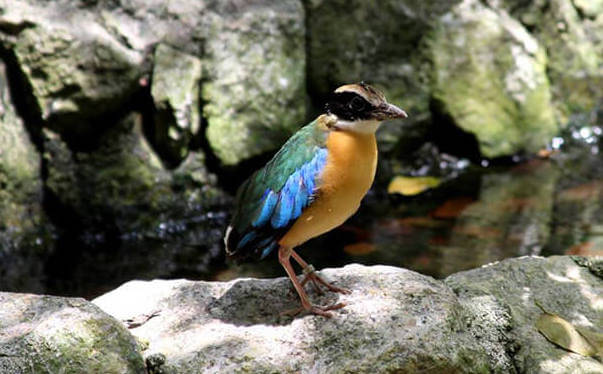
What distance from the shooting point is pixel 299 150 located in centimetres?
336

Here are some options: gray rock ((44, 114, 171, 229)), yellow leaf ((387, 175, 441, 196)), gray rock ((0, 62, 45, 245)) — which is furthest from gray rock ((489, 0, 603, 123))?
gray rock ((0, 62, 45, 245))

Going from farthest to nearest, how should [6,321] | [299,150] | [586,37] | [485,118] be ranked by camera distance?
[586,37], [485,118], [299,150], [6,321]

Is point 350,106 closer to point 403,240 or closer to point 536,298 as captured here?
point 536,298

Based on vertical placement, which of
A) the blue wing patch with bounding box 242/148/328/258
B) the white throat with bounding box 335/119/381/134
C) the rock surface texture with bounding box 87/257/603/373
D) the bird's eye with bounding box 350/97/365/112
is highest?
the bird's eye with bounding box 350/97/365/112

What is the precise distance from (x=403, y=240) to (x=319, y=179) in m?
3.10

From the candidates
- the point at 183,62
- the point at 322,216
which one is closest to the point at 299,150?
the point at 322,216

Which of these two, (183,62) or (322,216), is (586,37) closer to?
(183,62)

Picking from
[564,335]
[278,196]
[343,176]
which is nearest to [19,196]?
[278,196]

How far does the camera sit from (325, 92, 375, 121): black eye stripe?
320 centimetres

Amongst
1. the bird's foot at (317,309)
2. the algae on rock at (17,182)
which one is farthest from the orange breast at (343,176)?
the algae on rock at (17,182)

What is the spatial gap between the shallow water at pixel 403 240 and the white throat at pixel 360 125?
2456 millimetres

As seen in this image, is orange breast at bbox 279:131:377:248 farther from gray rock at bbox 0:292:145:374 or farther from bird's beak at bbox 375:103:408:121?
gray rock at bbox 0:292:145:374

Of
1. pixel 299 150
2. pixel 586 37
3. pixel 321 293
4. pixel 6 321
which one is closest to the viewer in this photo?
pixel 6 321

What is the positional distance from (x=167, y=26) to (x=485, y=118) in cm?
334
